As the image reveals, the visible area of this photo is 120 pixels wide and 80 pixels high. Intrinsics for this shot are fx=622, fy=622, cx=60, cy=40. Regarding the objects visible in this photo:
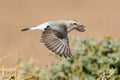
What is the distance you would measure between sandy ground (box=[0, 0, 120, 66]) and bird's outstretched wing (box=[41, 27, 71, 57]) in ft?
14.9

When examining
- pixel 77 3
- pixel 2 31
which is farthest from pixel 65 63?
pixel 77 3

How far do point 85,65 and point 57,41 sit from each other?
0.87 metres

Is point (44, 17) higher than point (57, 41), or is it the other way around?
point (44, 17)

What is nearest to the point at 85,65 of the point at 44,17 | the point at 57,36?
the point at 57,36

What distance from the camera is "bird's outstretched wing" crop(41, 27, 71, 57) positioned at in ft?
13.8

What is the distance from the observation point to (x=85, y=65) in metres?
5.23

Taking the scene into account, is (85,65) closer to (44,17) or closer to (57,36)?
(57,36)

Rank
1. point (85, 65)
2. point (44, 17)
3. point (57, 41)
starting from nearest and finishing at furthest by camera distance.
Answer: point (57, 41) < point (85, 65) < point (44, 17)

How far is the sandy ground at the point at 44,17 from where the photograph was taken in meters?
10.1

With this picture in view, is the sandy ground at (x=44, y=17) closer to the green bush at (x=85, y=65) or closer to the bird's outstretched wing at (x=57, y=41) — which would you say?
the green bush at (x=85, y=65)

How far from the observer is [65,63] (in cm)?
524

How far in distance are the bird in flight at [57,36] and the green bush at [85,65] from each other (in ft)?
1.79

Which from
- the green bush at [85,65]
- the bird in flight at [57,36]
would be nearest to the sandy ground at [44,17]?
the green bush at [85,65]

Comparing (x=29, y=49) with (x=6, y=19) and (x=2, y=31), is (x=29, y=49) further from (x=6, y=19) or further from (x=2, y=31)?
(x=6, y=19)
